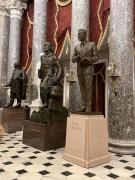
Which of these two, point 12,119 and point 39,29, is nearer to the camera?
point 12,119

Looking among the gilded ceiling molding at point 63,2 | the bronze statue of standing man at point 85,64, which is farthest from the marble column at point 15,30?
the bronze statue of standing man at point 85,64

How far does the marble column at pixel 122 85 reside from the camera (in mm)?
5609

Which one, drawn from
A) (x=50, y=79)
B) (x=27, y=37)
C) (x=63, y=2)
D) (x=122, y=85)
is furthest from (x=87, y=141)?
(x=27, y=37)

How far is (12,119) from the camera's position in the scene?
8258 mm

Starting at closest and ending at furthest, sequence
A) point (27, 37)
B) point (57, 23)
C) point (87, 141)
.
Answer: point (87, 141)
point (57, 23)
point (27, 37)

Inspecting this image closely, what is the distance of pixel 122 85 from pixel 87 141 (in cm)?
182

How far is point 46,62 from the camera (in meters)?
6.44

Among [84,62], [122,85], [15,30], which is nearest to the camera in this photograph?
[84,62]

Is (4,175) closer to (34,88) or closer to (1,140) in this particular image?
(1,140)

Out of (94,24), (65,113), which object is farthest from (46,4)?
(65,113)

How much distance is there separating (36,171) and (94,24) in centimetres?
550

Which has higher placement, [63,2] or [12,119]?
[63,2]

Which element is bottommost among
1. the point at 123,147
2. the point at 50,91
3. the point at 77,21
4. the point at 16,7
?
the point at 123,147

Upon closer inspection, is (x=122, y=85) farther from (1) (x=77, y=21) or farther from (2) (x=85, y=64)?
(1) (x=77, y=21)
